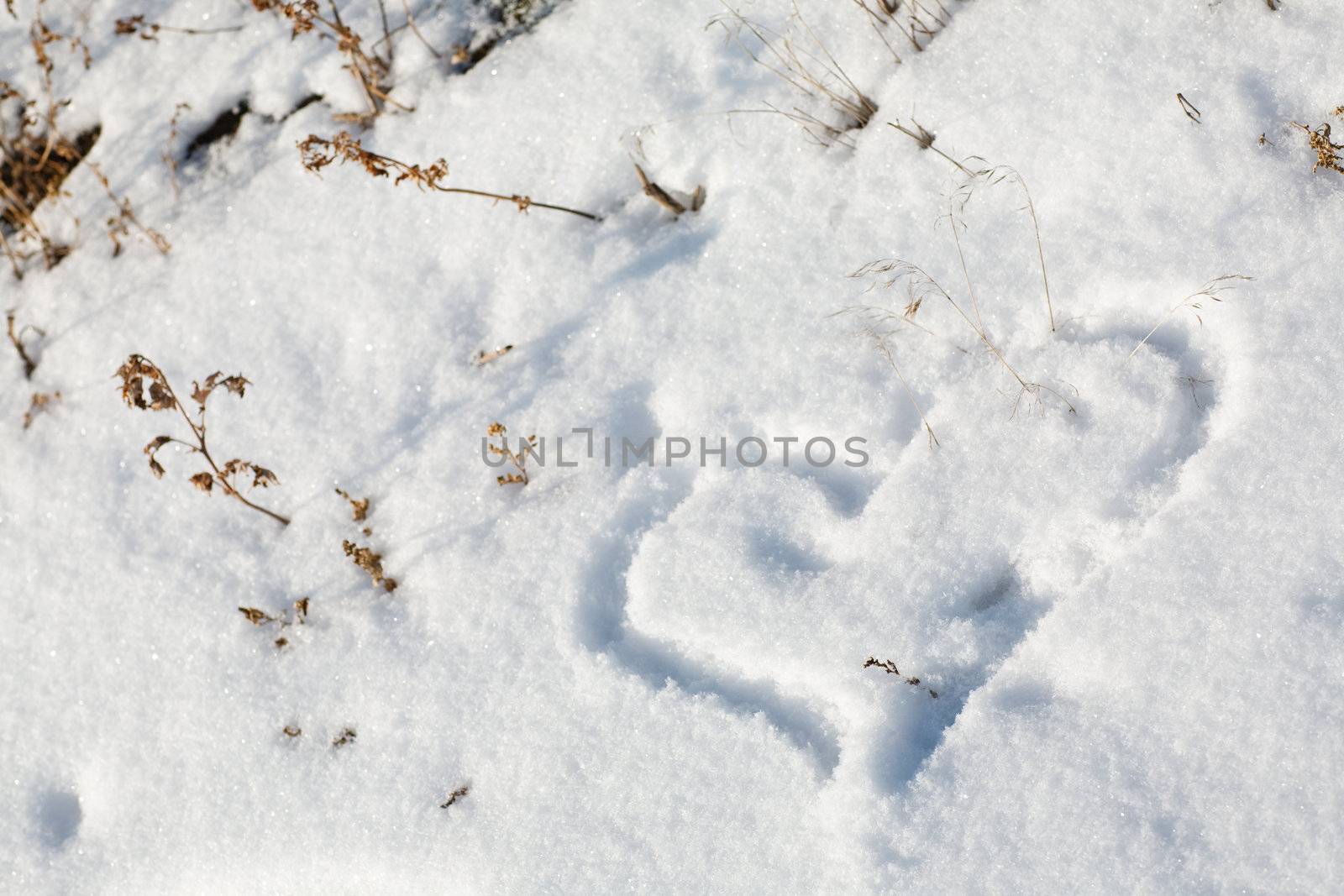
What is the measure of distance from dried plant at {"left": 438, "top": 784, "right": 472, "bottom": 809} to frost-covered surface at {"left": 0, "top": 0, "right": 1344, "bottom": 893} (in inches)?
0.8

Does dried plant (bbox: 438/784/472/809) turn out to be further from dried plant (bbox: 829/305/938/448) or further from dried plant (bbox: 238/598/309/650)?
dried plant (bbox: 829/305/938/448)

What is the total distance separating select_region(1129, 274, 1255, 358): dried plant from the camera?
2.42 meters

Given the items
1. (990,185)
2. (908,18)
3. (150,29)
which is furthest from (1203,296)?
(150,29)

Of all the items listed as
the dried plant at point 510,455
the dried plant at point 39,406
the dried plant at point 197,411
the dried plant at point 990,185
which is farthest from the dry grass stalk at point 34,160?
the dried plant at point 990,185

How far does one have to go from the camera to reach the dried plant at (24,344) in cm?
300

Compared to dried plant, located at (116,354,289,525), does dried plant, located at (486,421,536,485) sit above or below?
above

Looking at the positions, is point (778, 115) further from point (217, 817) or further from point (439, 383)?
point (217, 817)

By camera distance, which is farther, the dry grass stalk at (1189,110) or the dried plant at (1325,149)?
the dry grass stalk at (1189,110)

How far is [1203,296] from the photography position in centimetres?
245

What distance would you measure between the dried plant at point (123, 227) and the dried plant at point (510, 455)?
4.17ft

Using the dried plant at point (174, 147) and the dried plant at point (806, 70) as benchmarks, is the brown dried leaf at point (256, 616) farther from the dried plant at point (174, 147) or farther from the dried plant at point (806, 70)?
the dried plant at point (806, 70)

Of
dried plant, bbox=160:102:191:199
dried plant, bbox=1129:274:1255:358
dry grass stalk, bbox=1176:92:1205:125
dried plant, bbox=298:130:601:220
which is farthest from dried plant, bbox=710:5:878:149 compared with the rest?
dried plant, bbox=160:102:191:199

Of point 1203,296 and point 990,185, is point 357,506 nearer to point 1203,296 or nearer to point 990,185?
point 990,185

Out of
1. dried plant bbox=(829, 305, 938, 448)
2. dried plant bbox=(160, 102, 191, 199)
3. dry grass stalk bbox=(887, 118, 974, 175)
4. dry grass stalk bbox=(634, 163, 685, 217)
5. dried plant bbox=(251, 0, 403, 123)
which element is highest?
A: dry grass stalk bbox=(887, 118, 974, 175)
